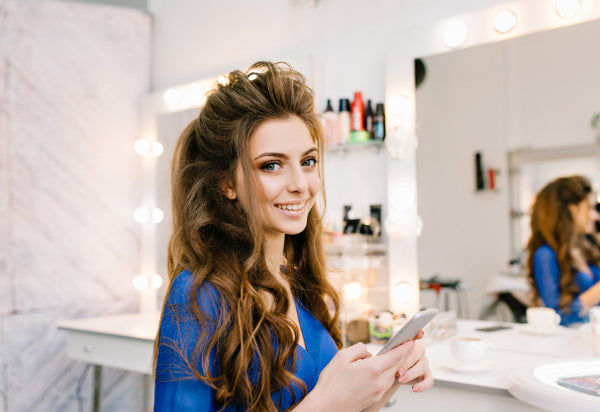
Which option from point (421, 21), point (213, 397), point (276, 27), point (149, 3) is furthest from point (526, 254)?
point (149, 3)

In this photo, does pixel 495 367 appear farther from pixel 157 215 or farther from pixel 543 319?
pixel 157 215

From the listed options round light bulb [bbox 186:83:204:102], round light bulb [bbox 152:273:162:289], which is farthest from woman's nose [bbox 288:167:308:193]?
round light bulb [bbox 152:273:162:289]

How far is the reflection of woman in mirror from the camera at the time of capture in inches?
57.4

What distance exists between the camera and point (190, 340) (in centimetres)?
74

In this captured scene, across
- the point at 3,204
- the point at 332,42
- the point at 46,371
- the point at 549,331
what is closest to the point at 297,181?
the point at 549,331

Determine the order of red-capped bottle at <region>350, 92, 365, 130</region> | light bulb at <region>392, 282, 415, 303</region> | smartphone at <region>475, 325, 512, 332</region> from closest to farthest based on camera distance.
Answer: smartphone at <region>475, 325, 512, 332</region> → light bulb at <region>392, 282, 415, 303</region> → red-capped bottle at <region>350, 92, 365, 130</region>

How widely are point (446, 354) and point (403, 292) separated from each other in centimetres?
35

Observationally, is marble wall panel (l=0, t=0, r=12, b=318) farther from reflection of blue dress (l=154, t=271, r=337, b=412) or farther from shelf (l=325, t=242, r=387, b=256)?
reflection of blue dress (l=154, t=271, r=337, b=412)

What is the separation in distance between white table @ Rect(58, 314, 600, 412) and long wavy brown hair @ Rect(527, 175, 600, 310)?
150mm

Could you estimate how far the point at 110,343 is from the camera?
6.41ft

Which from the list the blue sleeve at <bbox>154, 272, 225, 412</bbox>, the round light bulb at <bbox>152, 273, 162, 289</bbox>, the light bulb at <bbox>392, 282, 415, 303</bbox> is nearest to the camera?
the blue sleeve at <bbox>154, 272, 225, 412</bbox>

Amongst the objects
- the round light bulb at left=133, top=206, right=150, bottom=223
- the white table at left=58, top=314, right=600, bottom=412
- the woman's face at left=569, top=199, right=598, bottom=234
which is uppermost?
the round light bulb at left=133, top=206, right=150, bottom=223

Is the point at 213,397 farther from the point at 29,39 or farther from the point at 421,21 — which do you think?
the point at 29,39

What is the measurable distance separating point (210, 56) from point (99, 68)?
0.54m
